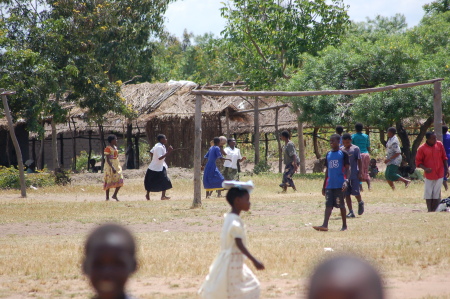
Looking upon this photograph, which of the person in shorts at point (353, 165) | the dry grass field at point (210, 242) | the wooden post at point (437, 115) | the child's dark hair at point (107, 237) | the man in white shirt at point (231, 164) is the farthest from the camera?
the man in white shirt at point (231, 164)

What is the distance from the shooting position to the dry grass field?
688 cm

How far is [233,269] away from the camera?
4.94 m

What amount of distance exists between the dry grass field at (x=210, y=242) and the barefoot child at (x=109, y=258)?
3838mm

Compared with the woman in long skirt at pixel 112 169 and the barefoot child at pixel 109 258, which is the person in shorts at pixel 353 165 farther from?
the barefoot child at pixel 109 258

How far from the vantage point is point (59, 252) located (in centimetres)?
896

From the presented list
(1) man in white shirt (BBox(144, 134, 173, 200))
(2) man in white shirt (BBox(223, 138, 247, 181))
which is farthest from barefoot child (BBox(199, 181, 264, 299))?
(2) man in white shirt (BBox(223, 138, 247, 181))

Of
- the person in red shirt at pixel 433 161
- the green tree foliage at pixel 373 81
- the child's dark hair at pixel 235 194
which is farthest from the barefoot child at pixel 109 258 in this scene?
the green tree foliage at pixel 373 81

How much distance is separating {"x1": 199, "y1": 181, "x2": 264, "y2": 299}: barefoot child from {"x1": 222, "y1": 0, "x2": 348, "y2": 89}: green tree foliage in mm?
23154

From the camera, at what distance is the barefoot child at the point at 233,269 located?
484cm

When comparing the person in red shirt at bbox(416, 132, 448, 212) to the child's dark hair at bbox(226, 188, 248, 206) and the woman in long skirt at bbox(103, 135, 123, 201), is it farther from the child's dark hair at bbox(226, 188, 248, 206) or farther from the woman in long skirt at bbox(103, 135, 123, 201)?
the child's dark hair at bbox(226, 188, 248, 206)

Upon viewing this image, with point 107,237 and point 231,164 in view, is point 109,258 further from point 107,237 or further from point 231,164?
point 231,164

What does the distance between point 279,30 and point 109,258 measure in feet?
86.0

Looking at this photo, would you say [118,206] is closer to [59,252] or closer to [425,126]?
[59,252]

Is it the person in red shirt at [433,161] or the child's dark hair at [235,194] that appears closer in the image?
the child's dark hair at [235,194]
